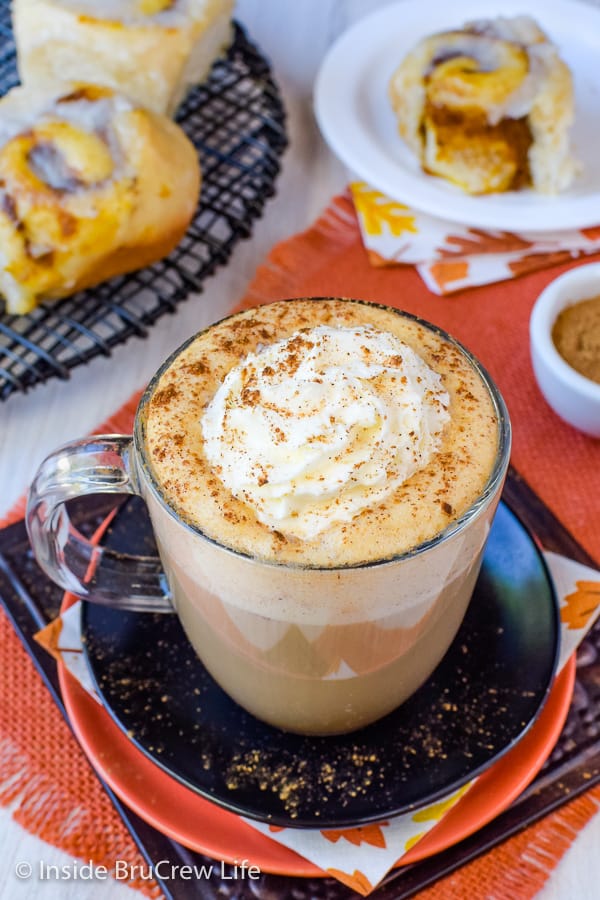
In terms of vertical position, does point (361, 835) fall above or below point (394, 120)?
below

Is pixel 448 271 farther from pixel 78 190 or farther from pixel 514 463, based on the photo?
pixel 78 190

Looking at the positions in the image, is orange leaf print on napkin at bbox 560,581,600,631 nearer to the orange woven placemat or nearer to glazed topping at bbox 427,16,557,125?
the orange woven placemat

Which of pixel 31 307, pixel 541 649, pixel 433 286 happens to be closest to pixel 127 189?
pixel 31 307

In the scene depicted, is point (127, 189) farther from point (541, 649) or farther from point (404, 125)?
point (541, 649)

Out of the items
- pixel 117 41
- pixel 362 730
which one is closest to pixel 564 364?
pixel 362 730

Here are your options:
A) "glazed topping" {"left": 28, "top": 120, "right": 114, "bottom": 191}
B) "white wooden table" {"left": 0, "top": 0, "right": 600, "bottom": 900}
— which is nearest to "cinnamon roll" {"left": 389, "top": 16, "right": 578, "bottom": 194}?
"white wooden table" {"left": 0, "top": 0, "right": 600, "bottom": 900}
